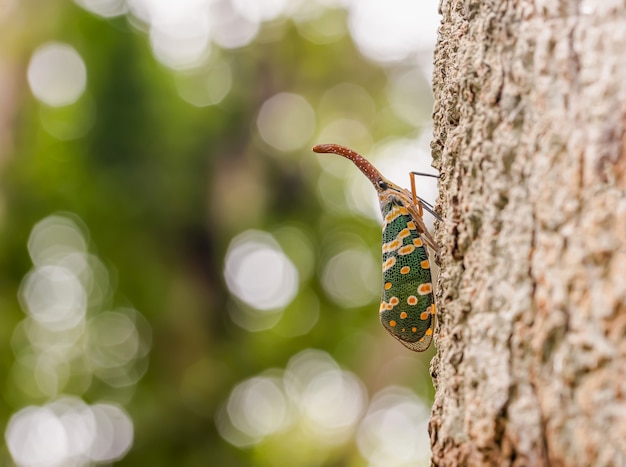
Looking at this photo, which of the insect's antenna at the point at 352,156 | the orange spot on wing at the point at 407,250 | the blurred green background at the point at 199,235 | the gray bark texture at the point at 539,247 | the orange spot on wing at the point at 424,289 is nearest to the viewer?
the gray bark texture at the point at 539,247

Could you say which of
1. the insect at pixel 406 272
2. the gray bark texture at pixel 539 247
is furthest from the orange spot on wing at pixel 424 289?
the gray bark texture at pixel 539 247

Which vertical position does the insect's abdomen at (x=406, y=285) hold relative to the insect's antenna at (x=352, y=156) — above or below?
below

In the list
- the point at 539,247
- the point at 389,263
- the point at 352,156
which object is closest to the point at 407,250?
the point at 389,263

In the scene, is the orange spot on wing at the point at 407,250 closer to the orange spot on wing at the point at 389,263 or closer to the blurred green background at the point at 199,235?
the orange spot on wing at the point at 389,263

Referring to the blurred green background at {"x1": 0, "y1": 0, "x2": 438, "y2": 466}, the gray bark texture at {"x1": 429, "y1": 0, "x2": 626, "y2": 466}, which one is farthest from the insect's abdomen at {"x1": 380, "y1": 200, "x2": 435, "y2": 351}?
the blurred green background at {"x1": 0, "y1": 0, "x2": 438, "y2": 466}

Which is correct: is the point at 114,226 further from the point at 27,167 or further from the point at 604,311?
the point at 604,311

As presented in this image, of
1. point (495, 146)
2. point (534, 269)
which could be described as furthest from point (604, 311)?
point (495, 146)

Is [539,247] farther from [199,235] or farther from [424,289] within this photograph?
[199,235]
